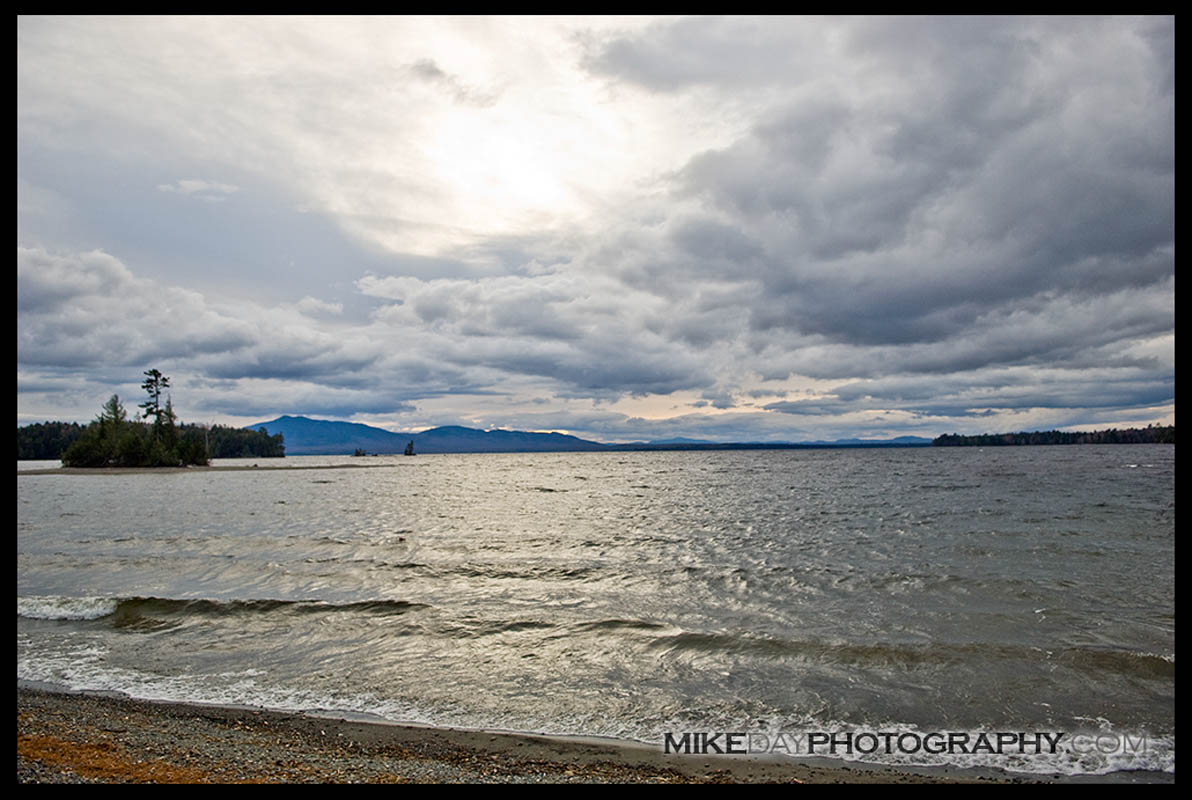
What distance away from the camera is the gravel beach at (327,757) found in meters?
7.74

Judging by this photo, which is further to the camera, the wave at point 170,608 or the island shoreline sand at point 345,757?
the wave at point 170,608

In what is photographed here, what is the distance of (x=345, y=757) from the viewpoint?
8547 mm

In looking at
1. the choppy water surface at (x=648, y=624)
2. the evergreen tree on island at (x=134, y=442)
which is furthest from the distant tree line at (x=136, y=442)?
the choppy water surface at (x=648, y=624)

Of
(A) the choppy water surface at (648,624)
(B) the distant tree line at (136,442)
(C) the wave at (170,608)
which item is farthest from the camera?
(B) the distant tree line at (136,442)

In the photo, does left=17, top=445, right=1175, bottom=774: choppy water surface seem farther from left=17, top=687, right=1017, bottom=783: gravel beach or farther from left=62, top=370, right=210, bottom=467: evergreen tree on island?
left=62, top=370, right=210, bottom=467: evergreen tree on island

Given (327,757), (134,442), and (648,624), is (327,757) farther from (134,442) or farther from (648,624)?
(134,442)

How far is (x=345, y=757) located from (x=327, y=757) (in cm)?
24

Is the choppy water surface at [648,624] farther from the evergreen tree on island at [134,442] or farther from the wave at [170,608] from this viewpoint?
the evergreen tree on island at [134,442]

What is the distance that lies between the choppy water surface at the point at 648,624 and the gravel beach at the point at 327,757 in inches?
29.4

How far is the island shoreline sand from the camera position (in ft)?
25.5

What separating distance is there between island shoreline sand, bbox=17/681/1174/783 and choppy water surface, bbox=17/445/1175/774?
0.57 meters
